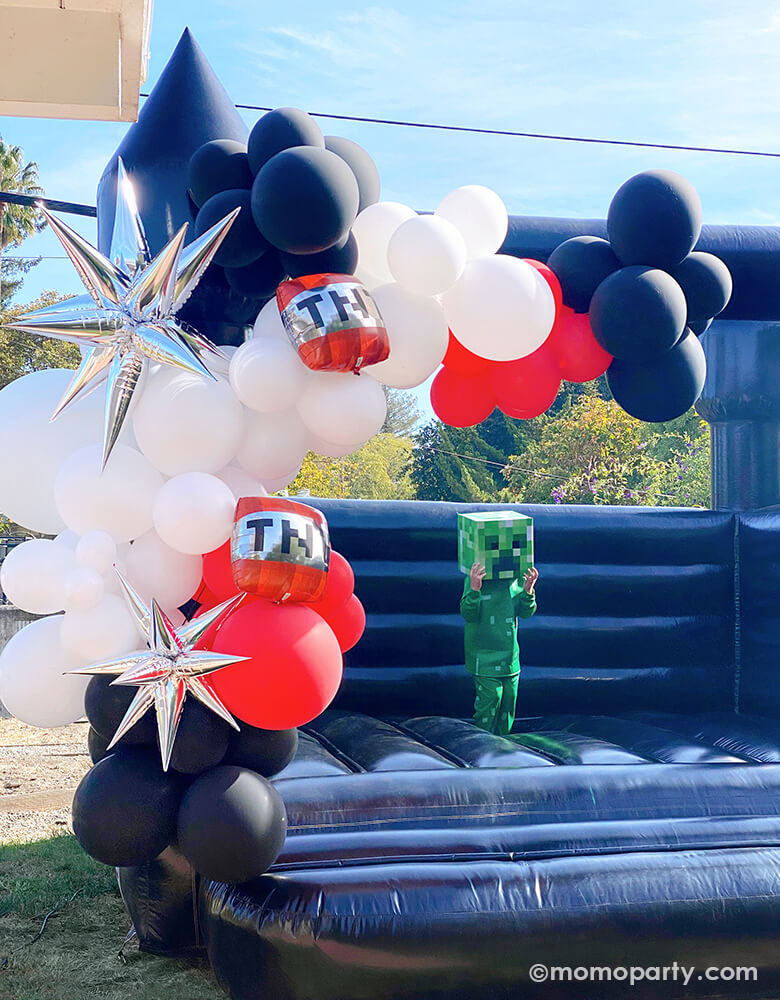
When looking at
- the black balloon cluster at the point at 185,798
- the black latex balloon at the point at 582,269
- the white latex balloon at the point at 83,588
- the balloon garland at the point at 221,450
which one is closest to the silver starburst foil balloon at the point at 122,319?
the balloon garland at the point at 221,450

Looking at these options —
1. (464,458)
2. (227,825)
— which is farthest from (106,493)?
(464,458)

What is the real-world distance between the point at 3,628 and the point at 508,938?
7585 mm

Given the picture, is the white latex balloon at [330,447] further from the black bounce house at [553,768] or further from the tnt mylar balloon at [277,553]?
the black bounce house at [553,768]

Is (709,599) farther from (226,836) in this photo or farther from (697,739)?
(226,836)

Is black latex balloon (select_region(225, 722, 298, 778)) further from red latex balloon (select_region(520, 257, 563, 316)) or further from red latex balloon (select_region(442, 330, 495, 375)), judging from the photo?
red latex balloon (select_region(520, 257, 563, 316))

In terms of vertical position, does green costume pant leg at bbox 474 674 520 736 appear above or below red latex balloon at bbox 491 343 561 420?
below

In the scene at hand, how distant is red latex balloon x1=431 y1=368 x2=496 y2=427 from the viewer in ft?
9.36

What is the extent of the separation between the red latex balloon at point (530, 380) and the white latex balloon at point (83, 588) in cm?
118

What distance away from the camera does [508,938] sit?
2.31 m

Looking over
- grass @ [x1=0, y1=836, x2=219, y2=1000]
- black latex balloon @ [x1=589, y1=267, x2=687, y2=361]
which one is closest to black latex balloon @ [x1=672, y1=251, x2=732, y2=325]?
black latex balloon @ [x1=589, y1=267, x2=687, y2=361]

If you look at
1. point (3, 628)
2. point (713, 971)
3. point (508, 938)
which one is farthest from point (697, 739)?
point (3, 628)

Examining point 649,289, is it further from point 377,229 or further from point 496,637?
point 496,637

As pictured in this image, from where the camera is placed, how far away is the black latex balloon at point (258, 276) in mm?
2435

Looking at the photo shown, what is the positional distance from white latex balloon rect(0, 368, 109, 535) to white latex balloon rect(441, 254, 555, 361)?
892 mm
